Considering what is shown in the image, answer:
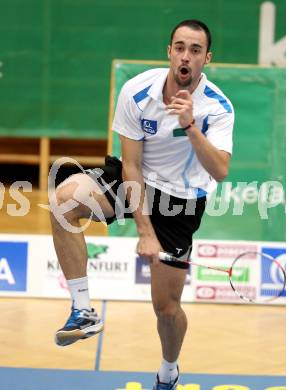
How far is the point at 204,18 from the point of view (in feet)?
35.0

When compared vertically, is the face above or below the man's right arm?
above

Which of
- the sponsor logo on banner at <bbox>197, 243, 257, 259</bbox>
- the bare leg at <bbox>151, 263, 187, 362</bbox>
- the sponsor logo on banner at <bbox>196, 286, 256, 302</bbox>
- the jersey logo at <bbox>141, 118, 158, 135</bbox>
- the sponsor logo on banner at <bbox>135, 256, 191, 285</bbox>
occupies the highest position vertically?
the jersey logo at <bbox>141, 118, 158, 135</bbox>

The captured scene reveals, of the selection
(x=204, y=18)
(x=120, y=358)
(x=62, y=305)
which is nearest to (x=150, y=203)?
(x=120, y=358)

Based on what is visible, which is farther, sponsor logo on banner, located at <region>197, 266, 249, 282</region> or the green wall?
the green wall

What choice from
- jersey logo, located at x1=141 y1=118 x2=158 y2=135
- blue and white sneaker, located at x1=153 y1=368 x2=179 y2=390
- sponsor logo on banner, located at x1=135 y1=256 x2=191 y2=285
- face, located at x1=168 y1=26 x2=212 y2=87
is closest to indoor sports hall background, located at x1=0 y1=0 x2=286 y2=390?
sponsor logo on banner, located at x1=135 y1=256 x2=191 y2=285

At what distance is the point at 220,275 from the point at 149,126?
8.87ft

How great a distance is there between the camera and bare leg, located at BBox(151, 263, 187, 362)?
461 centimetres

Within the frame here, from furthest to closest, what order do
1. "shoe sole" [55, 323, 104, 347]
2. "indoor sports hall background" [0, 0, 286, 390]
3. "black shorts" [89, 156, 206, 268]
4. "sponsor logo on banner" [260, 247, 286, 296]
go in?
"sponsor logo on banner" [260, 247, 286, 296] → "indoor sports hall background" [0, 0, 286, 390] → "black shorts" [89, 156, 206, 268] → "shoe sole" [55, 323, 104, 347]

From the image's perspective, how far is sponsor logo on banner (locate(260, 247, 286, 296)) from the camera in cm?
691

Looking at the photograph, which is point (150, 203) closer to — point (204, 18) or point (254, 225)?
point (254, 225)

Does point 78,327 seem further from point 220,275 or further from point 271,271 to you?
point 271,271

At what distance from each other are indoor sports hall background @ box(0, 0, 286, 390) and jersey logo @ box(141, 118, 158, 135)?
160 centimetres

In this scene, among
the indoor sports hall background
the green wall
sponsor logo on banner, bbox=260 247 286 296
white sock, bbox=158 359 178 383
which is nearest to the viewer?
white sock, bbox=158 359 178 383

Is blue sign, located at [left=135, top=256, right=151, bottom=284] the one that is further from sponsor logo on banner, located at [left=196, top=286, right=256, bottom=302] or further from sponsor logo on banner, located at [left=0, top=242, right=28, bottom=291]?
sponsor logo on banner, located at [left=0, top=242, right=28, bottom=291]
